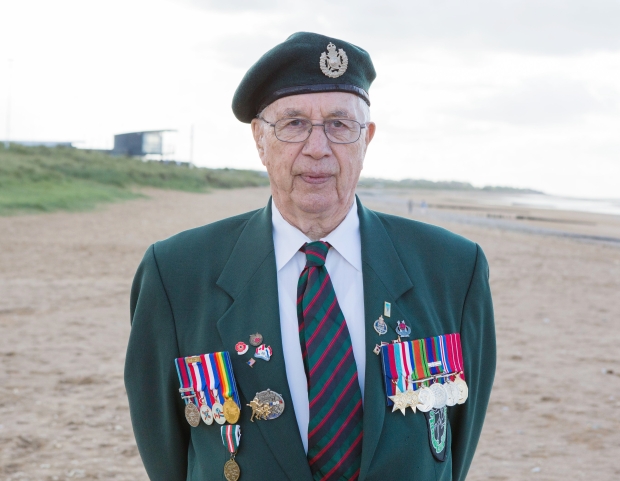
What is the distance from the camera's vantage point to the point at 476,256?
2.04m

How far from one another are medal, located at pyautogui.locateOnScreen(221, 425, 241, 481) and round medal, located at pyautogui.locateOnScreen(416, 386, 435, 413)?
1.67ft

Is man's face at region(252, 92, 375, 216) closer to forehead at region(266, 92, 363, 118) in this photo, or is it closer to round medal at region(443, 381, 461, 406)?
forehead at region(266, 92, 363, 118)

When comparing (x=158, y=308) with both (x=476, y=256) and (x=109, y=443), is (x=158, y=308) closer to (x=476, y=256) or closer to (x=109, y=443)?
(x=476, y=256)

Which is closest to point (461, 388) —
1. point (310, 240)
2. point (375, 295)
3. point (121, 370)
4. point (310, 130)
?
point (375, 295)

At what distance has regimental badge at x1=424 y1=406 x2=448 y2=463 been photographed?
1.83m

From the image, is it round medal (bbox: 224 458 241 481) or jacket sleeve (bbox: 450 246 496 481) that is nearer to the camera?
round medal (bbox: 224 458 241 481)

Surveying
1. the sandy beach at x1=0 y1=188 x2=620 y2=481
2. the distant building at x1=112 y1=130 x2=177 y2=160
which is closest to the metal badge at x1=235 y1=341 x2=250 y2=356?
the sandy beach at x1=0 y1=188 x2=620 y2=481

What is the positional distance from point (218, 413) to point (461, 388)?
0.72 metres

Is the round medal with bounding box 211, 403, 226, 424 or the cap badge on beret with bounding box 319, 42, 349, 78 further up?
the cap badge on beret with bounding box 319, 42, 349, 78

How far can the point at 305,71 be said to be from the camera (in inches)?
74.6

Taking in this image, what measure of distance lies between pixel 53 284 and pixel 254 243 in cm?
772

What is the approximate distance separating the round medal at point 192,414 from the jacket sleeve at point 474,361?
0.81 meters

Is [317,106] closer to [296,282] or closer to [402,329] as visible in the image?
[296,282]

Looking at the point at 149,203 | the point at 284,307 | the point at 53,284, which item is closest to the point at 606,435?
the point at 284,307
